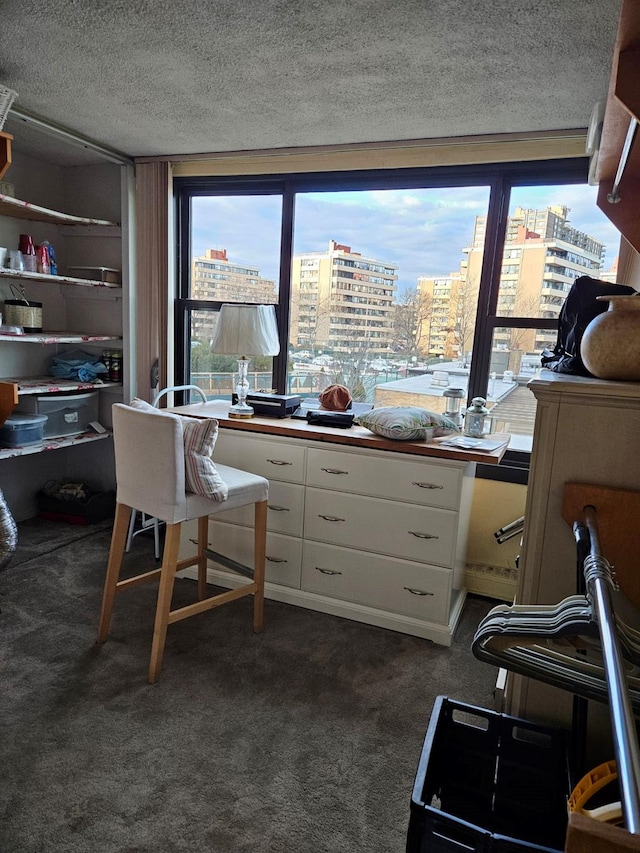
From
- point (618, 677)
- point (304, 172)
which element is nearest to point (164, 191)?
point (304, 172)

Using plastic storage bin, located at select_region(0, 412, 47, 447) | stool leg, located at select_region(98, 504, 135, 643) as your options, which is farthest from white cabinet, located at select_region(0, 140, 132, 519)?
stool leg, located at select_region(98, 504, 135, 643)

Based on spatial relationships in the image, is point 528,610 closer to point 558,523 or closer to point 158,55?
point 558,523

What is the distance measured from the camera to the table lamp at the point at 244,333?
280cm

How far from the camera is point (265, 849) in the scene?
4.77 feet

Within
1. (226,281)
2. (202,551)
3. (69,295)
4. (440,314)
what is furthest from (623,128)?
(69,295)

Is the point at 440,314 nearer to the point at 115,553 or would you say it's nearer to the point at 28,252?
the point at 115,553

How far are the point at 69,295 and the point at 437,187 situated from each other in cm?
259

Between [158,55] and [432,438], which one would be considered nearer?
[158,55]

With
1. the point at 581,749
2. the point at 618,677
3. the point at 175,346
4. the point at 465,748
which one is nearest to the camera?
the point at 618,677

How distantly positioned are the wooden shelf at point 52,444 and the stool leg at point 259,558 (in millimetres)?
1560

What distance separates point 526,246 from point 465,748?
7.68 feet

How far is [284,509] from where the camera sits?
107 inches

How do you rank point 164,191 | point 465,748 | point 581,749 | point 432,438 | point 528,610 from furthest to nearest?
point 164,191 → point 432,438 → point 465,748 → point 581,749 → point 528,610

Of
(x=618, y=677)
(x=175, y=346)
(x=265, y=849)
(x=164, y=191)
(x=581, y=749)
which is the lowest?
(x=265, y=849)
